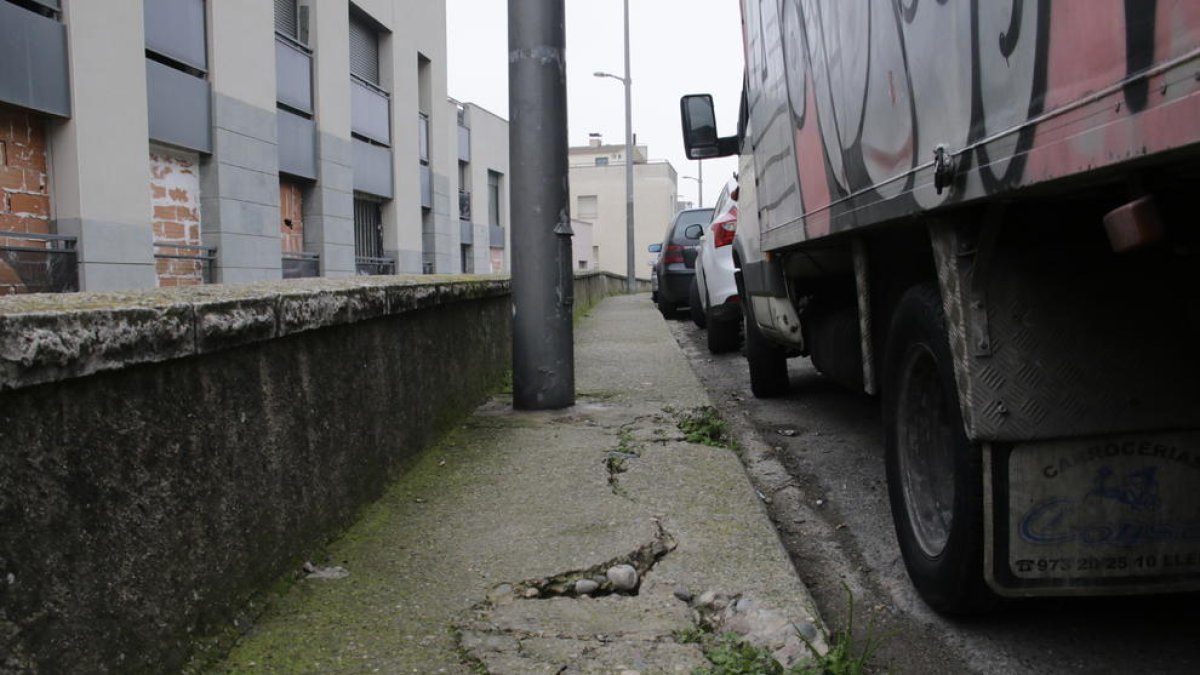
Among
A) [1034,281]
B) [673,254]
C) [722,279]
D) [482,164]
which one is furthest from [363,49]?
[1034,281]

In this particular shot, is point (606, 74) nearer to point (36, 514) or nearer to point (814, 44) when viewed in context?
point (814, 44)

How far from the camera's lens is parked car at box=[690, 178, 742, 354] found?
882 cm

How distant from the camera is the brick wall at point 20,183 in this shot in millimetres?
9234

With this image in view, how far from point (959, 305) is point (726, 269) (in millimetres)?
6480

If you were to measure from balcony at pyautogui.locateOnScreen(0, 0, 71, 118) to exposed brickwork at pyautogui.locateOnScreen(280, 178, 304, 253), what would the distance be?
19.4ft

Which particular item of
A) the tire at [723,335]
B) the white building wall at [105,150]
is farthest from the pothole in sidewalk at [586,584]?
the white building wall at [105,150]

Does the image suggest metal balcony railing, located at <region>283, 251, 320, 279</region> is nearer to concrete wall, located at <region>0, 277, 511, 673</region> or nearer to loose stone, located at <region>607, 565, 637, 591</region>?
concrete wall, located at <region>0, 277, 511, 673</region>

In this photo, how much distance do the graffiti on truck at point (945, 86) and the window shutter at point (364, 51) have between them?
52.6ft

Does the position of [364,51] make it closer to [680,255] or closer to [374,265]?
[374,265]

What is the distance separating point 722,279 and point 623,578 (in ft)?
20.3

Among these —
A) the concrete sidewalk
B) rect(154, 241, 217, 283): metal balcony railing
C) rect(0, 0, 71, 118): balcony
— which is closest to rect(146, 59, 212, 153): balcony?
rect(154, 241, 217, 283): metal balcony railing

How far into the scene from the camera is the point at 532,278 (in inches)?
217

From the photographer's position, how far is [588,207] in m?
65.5

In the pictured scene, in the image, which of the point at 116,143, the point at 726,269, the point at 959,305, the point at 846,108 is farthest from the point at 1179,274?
the point at 116,143
